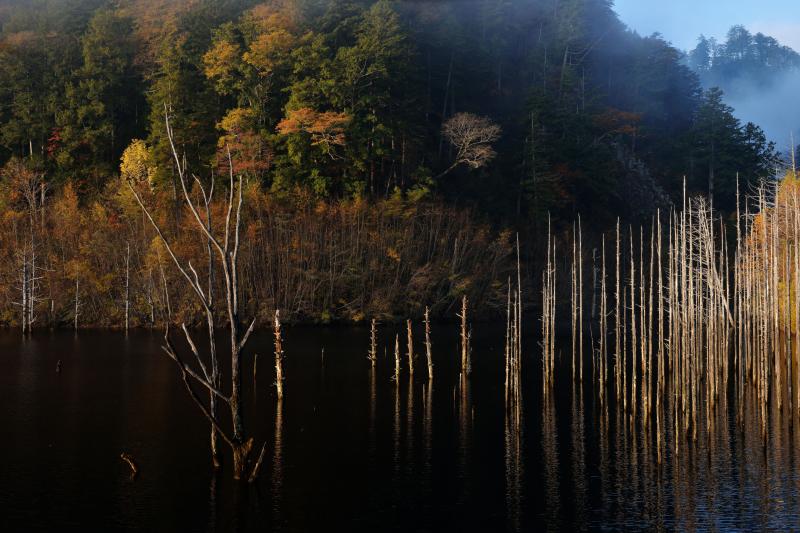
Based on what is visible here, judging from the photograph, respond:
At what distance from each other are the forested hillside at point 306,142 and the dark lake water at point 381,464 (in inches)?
1247

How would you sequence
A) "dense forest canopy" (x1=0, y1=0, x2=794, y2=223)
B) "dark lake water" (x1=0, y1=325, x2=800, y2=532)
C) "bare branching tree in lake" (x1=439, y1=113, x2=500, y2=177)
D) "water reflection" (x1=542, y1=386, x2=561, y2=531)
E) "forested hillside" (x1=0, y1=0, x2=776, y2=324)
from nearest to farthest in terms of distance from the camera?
"dark lake water" (x1=0, y1=325, x2=800, y2=532)
"water reflection" (x1=542, y1=386, x2=561, y2=531)
"forested hillside" (x1=0, y1=0, x2=776, y2=324)
"dense forest canopy" (x1=0, y1=0, x2=794, y2=223)
"bare branching tree in lake" (x1=439, y1=113, x2=500, y2=177)

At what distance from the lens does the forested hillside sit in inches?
2736

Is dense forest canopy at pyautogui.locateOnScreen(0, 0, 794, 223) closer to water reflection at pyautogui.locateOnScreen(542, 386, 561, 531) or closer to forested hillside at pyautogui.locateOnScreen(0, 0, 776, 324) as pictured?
forested hillside at pyautogui.locateOnScreen(0, 0, 776, 324)

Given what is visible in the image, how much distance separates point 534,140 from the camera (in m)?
85.6

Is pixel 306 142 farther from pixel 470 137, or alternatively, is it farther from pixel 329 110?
pixel 470 137

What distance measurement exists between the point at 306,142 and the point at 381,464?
5344 cm

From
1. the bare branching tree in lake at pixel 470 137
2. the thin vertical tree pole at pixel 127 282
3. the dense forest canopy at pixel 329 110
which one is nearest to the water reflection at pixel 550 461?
the thin vertical tree pole at pixel 127 282

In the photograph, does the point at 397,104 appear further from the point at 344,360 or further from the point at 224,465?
the point at 224,465

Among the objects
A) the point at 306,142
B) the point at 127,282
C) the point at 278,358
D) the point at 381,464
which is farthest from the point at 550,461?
A: the point at 306,142

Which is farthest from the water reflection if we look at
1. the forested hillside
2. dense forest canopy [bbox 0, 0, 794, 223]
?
dense forest canopy [bbox 0, 0, 794, 223]

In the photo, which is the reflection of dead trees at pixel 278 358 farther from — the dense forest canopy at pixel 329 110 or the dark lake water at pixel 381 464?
the dense forest canopy at pixel 329 110

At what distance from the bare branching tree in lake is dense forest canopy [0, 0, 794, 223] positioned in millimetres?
1132

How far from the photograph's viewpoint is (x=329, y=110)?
252ft

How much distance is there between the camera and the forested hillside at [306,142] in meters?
69.5
